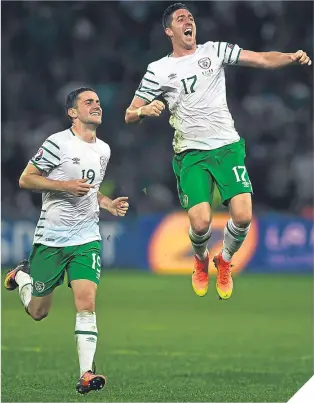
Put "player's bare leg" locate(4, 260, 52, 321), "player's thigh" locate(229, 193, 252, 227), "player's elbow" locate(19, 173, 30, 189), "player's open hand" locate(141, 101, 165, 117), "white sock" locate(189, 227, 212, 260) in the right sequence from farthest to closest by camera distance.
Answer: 1. "player's bare leg" locate(4, 260, 52, 321)
2. "white sock" locate(189, 227, 212, 260)
3. "player's thigh" locate(229, 193, 252, 227)
4. "player's elbow" locate(19, 173, 30, 189)
5. "player's open hand" locate(141, 101, 165, 117)

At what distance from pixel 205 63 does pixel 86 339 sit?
2.44m

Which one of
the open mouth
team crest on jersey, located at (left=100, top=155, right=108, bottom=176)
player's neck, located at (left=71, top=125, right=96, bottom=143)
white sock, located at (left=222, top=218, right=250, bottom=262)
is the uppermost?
the open mouth

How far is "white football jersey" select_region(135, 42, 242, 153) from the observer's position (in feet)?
29.2

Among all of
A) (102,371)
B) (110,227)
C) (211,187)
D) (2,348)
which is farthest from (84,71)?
(211,187)

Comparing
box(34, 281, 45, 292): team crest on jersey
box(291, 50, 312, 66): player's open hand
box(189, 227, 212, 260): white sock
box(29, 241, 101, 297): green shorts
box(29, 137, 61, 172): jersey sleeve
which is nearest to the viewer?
box(291, 50, 312, 66): player's open hand

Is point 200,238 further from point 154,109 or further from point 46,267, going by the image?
point 154,109

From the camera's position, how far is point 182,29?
8.76 metres

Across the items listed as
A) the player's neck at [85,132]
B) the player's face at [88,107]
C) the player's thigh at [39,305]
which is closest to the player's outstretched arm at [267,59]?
A: the player's face at [88,107]

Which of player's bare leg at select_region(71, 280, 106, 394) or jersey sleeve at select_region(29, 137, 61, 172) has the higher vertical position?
jersey sleeve at select_region(29, 137, 61, 172)

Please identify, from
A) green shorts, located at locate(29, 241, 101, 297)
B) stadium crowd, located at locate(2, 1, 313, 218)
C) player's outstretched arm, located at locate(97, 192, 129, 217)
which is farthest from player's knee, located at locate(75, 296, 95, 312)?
stadium crowd, located at locate(2, 1, 313, 218)

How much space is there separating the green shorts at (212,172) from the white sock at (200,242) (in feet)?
0.83

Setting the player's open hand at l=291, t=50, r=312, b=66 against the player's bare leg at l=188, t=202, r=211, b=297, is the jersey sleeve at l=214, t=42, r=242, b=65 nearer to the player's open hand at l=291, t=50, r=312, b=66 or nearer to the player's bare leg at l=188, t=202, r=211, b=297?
the player's open hand at l=291, t=50, r=312, b=66

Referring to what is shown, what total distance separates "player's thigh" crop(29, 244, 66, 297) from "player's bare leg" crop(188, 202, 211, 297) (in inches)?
44.9

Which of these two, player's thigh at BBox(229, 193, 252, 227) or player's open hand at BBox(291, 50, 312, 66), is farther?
player's thigh at BBox(229, 193, 252, 227)
